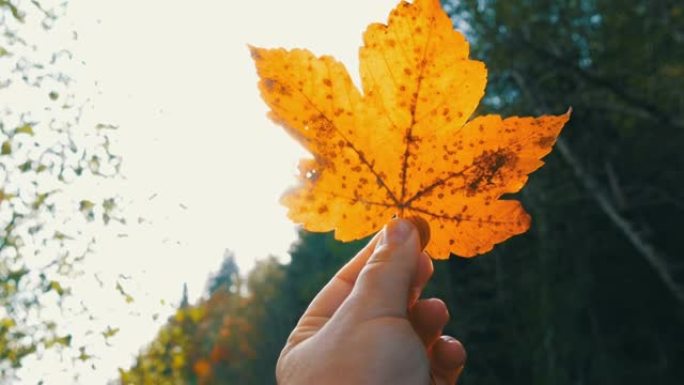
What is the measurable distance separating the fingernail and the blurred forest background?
3521mm

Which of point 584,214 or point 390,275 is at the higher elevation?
point 584,214

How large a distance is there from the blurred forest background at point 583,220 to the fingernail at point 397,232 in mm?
3521

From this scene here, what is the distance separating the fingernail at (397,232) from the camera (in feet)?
3.66

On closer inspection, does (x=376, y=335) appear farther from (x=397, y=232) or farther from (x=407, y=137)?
(x=407, y=137)

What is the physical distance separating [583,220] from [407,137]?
16.8 meters

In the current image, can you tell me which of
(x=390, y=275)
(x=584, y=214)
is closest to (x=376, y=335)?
(x=390, y=275)

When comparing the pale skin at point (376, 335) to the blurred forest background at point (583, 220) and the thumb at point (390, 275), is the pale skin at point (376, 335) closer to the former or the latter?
the thumb at point (390, 275)

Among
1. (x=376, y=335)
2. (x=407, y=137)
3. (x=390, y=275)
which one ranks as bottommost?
(x=376, y=335)

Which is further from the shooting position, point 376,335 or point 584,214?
point 584,214

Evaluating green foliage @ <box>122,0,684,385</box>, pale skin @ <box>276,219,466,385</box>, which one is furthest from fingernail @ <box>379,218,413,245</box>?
green foliage @ <box>122,0,684,385</box>

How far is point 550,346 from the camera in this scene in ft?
48.1

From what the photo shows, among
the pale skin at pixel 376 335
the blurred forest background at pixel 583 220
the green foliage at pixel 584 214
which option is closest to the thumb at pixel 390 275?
the pale skin at pixel 376 335

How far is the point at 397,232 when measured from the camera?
112cm

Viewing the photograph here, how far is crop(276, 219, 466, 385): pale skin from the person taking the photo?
1022mm
